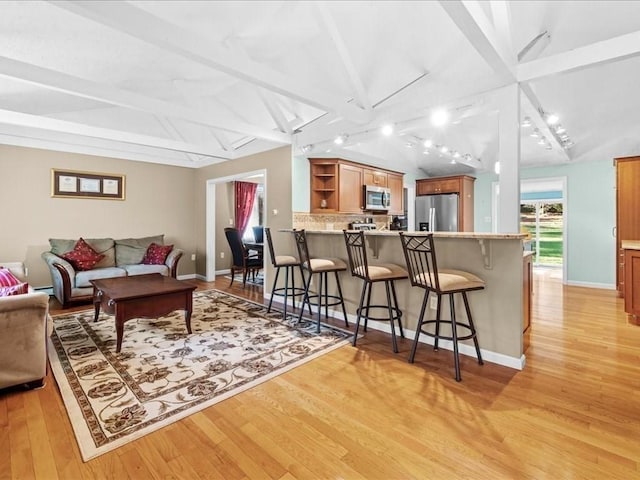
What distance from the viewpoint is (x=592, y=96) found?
4.05 m

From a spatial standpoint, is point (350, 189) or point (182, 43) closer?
point (182, 43)

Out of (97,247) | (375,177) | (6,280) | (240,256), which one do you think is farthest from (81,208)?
(375,177)

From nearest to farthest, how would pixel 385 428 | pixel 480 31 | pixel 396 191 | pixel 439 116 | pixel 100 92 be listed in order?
pixel 385 428
pixel 480 31
pixel 100 92
pixel 439 116
pixel 396 191

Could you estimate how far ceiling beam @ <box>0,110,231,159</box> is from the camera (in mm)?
3598

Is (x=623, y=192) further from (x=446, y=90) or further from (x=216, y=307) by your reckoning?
(x=216, y=307)

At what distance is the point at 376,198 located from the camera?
5.78 m

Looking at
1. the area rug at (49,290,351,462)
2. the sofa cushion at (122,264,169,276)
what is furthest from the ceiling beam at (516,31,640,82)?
the sofa cushion at (122,264,169,276)

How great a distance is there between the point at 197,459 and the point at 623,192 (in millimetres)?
6329

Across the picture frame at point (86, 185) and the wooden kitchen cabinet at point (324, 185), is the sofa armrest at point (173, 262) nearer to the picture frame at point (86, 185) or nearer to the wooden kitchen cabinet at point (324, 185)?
the picture frame at point (86, 185)

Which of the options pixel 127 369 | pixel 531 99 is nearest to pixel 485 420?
pixel 127 369

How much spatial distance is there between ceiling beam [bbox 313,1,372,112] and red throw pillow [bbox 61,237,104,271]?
176 inches

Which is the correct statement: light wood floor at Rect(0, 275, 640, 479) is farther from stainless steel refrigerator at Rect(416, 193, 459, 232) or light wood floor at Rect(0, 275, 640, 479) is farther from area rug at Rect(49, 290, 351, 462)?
stainless steel refrigerator at Rect(416, 193, 459, 232)

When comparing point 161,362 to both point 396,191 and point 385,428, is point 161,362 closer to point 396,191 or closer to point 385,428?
point 385,428

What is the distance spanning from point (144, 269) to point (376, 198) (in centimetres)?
404
